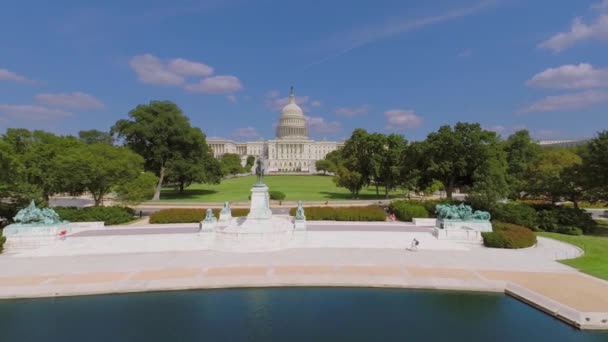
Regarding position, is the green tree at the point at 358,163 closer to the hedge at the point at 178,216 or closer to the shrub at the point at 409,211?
the shrub at the point at 409,211

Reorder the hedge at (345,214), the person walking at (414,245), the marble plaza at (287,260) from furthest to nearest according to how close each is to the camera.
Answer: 1. the hedge at (345,214)
2. the person walking at (414,245)
3. the marble plaza at (287,260)

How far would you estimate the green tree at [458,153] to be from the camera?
3180 centimetres

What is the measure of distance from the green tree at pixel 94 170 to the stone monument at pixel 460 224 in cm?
2547

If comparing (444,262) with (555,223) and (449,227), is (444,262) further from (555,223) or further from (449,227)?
(555,223)

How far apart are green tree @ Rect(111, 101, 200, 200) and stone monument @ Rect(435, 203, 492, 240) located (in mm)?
34481

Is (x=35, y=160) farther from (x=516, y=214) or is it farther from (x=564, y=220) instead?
(x=564, y=220)

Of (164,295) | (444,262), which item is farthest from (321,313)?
(444,262)

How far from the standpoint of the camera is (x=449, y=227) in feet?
66.7

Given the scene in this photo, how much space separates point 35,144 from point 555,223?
141 ft

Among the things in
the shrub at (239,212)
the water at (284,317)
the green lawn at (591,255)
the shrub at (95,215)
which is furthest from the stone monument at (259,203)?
the green lawn at (591,255)

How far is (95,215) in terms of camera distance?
2547 cm

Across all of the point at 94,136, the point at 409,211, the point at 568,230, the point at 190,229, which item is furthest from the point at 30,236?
the point at 94,136

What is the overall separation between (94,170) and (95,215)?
4.31m

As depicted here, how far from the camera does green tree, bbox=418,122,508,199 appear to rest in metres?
31.8
